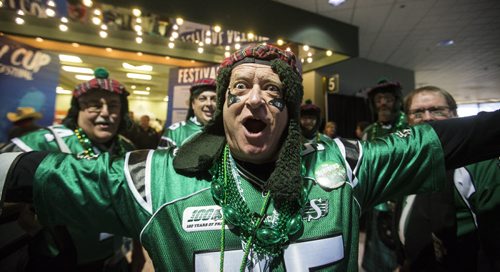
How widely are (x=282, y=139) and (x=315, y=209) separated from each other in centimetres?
33

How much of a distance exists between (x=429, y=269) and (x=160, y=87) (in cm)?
917

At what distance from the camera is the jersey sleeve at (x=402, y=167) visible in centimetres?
112

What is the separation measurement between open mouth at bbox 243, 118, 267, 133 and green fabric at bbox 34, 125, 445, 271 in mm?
230

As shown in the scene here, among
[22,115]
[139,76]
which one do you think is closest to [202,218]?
[22,115]

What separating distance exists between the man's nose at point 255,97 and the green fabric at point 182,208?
1.09ft

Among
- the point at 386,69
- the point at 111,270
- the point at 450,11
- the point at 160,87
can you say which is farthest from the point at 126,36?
the point at 386,69

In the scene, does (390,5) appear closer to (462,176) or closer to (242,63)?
(462,176)

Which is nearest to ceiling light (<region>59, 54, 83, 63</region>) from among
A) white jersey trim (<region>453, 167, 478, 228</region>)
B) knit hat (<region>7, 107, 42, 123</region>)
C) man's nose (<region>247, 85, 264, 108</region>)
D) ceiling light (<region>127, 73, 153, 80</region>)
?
ceiling light (<region>127, 73, 153, 80</region>)

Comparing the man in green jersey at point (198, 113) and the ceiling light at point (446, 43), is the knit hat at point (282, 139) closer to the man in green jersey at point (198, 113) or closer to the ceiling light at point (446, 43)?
the man in green jersey at point (198, 113)

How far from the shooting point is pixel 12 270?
141 cm

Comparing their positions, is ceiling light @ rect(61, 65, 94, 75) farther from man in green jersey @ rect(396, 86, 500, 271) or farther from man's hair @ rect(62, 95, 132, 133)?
man in green jersey @ rect(396, 86, 500, 271)

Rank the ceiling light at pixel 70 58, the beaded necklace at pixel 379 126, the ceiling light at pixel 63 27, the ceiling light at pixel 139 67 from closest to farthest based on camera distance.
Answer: the beaded necklace at pixel 379 126
the ceiling light at pixel 63 27
the ceiling light at pixel 70 58
the ceiling light at pixel 139 67

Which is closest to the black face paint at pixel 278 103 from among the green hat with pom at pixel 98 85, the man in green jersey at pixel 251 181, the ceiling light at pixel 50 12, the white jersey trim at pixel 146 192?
the man in green jersey at pixel 251 181

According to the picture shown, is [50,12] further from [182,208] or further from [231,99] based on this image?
[182,208]
